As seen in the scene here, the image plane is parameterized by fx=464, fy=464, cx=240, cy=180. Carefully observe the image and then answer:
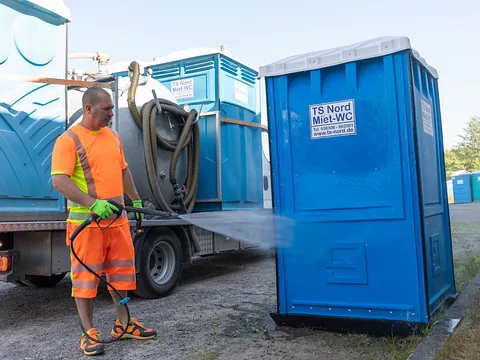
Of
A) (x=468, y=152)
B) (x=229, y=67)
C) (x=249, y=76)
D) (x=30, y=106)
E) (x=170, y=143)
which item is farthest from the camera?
(x=468, y=152)

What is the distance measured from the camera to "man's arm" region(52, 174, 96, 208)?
321 cm

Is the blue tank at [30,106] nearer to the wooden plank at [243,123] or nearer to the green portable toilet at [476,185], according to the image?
the wooden plank at [243,123]

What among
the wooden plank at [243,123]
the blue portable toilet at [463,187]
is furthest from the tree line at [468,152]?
the wooden plank at [243,123]

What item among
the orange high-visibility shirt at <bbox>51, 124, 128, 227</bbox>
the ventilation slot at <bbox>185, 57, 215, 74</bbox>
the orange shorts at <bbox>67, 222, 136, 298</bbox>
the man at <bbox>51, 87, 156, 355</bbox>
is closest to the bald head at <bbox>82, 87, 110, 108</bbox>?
the man at <bbox>51, 87, 156, 355</bbox>

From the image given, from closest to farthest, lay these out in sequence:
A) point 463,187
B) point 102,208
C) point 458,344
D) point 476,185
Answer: point 458,344, point 102,208, point 476,185, point 463,187

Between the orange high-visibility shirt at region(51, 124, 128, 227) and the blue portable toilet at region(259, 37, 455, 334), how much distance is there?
1.27m

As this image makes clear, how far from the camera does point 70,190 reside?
322cm

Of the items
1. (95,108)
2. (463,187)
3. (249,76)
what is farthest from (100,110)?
(463,187)

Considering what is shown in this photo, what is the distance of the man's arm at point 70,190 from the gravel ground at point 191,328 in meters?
1.12

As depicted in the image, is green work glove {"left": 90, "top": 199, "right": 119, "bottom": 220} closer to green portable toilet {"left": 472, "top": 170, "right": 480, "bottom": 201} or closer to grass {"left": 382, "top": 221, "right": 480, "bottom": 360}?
grass {"left": 382, "top": 221, "right": 480, "bottom": 360}

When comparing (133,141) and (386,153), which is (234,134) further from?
(386,153)

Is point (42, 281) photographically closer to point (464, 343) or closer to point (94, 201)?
point (94, 201)

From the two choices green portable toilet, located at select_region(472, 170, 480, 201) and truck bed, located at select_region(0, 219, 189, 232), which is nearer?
truck bed, located at select_region(0, 219, 189, 232)

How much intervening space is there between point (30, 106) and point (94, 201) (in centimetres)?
156
